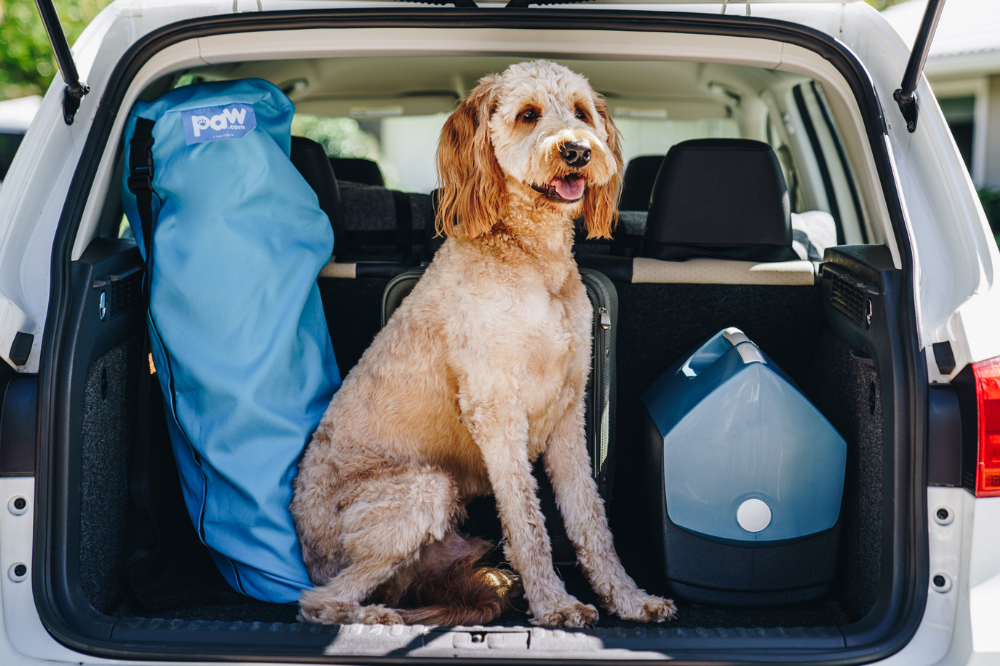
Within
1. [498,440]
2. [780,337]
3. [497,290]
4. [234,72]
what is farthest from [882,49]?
[234,72]

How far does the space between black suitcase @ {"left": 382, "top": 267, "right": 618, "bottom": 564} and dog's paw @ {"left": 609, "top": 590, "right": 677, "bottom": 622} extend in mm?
334

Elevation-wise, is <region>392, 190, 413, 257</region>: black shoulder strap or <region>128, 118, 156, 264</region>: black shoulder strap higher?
<region>128, 118, 156, 264</region>: black shoulder strap

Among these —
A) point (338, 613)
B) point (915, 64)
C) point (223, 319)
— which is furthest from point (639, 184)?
point (338, 613)

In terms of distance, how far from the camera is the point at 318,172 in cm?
250

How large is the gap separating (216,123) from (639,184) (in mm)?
2457

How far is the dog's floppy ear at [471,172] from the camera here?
7.09 feet

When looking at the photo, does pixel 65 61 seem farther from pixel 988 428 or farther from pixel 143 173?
pixel 988 428

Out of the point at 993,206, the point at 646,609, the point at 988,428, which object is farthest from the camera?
the point at 993,206

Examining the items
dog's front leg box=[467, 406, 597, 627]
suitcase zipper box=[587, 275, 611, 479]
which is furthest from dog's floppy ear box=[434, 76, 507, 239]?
dog's front leg box=[467, 406, 597, 627]

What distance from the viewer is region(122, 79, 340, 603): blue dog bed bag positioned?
2.02m

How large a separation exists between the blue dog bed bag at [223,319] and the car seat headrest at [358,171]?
1885 millimetres

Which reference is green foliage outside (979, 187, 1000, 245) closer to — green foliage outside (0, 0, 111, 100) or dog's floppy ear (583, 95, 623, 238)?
dog's floppy ear (583, 95, 623, 238)

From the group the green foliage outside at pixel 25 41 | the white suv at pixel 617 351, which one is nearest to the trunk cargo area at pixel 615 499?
the white suv at pixel 617 351

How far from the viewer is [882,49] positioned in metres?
1.93
